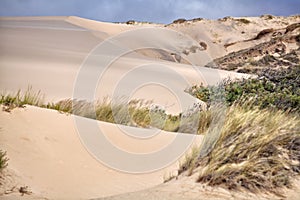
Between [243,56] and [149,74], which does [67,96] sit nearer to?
[149,74]

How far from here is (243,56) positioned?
84.0 feet

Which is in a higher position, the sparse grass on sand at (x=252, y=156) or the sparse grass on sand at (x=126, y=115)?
the sparse grass on sand at (x=126, y=115)

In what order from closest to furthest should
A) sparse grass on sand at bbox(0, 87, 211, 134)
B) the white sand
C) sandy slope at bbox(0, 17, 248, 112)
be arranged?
1. the white sand
2. sparse grass on sand at bbox(0, 87, 211, 134)
3. sandy slope at bbox(0, 17, 248, 112)

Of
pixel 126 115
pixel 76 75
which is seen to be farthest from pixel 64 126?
pixel 76 75

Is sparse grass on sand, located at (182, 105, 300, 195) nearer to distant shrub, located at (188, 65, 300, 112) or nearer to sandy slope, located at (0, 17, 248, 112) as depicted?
distant shrub, located at (188, 65, 300, 112)

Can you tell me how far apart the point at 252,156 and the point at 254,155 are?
3cm

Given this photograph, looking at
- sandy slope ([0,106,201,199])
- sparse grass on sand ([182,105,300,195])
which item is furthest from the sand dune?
sparse grass on sand ([182,105,300,195])

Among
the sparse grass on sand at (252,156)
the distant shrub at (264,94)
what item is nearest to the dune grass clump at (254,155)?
the sparse grass on sand at (252,156)

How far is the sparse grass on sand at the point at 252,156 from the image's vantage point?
4.12 meters

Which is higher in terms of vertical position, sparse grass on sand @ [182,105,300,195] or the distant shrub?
the distant shrub

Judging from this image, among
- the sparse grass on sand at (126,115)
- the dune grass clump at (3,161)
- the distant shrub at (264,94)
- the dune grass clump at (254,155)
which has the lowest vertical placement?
the dune grass clump at (3,161)

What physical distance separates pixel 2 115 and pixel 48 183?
1.44m

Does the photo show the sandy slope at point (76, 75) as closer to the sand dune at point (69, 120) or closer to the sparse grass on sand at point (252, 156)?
the sand dune at point (69, 120)

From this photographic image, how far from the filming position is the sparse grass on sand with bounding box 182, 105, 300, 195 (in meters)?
4.12
